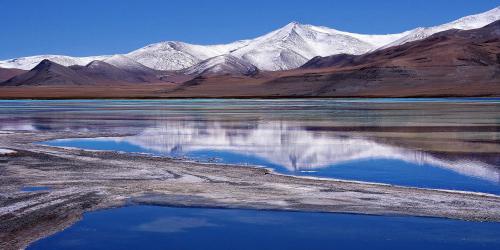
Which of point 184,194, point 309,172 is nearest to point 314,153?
point 309,172

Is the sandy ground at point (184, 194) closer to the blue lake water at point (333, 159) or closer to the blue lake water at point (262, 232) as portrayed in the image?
the blue lake water at point (262, 232)

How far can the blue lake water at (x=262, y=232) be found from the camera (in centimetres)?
974

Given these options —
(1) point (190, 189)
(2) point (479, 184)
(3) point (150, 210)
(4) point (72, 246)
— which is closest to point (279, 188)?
(1) point (190, 189)

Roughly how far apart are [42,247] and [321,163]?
984cm

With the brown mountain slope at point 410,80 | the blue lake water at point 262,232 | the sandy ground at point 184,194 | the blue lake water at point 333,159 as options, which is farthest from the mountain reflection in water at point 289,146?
the brown mountain slope at point 410,80

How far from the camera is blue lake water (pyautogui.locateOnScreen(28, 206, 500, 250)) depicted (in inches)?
384

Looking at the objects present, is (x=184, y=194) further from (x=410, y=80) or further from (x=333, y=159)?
A: (x=410, y=80)

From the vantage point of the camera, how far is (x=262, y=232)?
10.4 m

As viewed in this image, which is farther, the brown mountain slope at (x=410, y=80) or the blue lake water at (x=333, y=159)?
the brown mountain slope at (x=410, y=80)

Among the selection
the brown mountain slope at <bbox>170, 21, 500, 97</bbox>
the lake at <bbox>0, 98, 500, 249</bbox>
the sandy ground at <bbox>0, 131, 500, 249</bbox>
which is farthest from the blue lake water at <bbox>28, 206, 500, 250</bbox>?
the brown mountain slope at <bbox>170, 21, 500, 97</bbox>

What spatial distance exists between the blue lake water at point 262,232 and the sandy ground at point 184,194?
0.41 metres

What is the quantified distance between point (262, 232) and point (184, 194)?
3221mm

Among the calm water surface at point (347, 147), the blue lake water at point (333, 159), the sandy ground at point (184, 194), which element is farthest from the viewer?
the calm water surface at point (347, 147)

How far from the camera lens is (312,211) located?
38.6 feet
